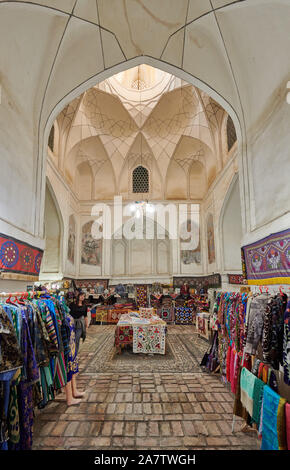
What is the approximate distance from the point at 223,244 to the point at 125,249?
631cm

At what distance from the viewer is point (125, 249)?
50.1 feet

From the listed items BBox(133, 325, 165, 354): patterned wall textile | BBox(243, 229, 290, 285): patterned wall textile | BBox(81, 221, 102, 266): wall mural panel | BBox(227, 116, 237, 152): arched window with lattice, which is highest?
BBox(227, 116, 237, 152): arched window with lattice

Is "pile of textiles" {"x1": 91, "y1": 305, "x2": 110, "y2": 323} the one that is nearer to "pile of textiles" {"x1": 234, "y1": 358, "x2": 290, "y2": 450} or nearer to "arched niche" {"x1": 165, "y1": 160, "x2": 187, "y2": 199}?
"arched niche" {"x1": 165, "y1": 160, "x2": 187, "y2": 199}

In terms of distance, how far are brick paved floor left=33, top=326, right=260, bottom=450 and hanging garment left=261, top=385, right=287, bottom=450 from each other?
678mm

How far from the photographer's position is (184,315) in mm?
11555

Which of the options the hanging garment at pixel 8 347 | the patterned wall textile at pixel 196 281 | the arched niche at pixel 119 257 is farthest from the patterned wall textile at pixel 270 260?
the arched niche at pixel 119 257

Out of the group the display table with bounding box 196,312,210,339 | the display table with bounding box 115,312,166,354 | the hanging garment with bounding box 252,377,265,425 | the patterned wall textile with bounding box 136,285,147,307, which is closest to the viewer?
the hanging garment with bounding box 252,377,265,425

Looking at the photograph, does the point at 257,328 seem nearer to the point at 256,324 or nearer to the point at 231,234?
the point at 256,324

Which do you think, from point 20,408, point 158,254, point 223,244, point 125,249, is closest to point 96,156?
point 125,249

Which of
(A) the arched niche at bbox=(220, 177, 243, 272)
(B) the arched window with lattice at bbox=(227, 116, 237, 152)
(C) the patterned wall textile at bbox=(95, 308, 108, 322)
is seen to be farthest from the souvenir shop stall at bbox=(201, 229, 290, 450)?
(C) the patterned wall textile at bbox=(95, 308, 108, 322)

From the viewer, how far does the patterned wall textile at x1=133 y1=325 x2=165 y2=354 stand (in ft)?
20.7

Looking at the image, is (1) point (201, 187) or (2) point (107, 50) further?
(1) point (201, 187)

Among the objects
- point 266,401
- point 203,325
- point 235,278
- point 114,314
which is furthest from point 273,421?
point 114,314

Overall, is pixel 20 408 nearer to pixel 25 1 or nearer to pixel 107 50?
pixel 25 1
